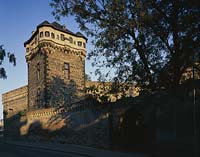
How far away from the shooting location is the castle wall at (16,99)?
149ft

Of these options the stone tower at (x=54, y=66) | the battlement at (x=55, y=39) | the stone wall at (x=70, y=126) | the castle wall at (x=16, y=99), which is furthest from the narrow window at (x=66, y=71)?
the stone wall at (x=70, y=126)

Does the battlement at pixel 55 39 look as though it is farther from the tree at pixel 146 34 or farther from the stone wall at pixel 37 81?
the tree at pixel 146 34

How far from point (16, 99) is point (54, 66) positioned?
11841mm

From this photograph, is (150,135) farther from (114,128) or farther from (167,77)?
(167,77)

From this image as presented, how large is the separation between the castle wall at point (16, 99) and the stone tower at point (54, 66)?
14.8ft

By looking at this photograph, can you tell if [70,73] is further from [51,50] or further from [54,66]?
[51,50]

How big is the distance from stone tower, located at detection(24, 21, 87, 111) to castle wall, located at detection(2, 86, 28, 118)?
178 inches

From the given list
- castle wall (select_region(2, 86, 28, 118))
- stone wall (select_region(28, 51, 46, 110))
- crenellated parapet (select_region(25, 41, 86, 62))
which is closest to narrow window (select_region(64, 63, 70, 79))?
crenellated parapet (select_region(25, 41, 86, 62))

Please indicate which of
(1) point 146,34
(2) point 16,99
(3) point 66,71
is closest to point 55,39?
(3) point 66,71

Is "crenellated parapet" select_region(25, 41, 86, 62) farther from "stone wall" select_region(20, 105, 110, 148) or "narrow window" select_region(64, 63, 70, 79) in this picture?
"stone wall" select_region(20, 105, 110, 148)

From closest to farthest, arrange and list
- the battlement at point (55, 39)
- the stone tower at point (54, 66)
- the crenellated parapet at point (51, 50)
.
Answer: the stone tower at point (54, 66), the crenellated parapet at point (51, 50), the battlement at point (55, 39)

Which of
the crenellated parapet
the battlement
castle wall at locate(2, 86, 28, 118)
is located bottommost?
castle wall at locate(2, 86, 28, 118)

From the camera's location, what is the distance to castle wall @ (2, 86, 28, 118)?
45.4 m

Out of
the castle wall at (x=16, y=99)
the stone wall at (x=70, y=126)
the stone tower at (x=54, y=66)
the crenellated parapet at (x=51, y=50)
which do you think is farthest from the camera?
the castle wall at (x=16, y=99)
